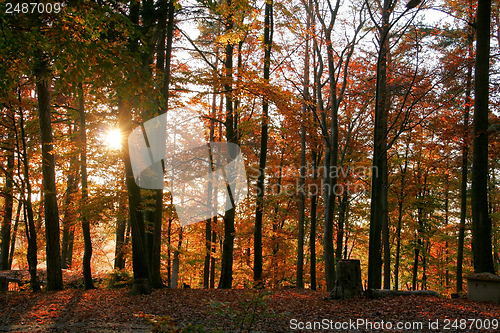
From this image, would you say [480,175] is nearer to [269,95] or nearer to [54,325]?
[269,95]

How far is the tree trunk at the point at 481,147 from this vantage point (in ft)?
25.1

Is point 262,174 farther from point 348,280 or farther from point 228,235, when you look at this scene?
point 348,280

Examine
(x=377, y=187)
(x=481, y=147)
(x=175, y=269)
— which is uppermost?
(x=481, y=147)

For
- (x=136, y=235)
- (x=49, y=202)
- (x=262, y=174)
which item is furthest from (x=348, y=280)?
(x=49, y=202)

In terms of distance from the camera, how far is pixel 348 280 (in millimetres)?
7645

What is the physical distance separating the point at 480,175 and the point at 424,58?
4.87m

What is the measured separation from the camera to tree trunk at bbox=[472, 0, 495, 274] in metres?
7.66

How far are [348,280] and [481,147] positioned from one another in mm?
4422

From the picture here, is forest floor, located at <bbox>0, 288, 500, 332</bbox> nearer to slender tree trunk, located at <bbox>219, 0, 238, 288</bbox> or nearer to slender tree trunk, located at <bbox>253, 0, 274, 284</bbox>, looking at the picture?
slender tree trunk, located at <bbox>219, 0, 238, 288</bbox>

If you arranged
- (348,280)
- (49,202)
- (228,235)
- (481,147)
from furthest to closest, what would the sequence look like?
(228,235) → (49,202) → (481,147) → (348,280)

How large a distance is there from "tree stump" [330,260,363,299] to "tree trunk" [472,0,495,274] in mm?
2681

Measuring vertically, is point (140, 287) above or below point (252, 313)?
below

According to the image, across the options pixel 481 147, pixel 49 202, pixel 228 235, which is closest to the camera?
pixel 481 147

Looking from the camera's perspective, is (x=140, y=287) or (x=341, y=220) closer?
(x=140, y=287)
